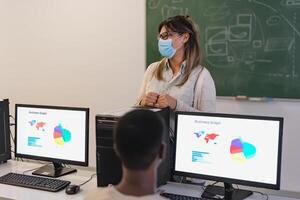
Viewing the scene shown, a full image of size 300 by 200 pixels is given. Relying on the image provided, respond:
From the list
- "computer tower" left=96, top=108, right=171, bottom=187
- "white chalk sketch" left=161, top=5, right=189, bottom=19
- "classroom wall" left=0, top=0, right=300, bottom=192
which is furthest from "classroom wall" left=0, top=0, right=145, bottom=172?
"computer tower" left=96, top=108, right=171, bottom=187

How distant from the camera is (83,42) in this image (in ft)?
13.1

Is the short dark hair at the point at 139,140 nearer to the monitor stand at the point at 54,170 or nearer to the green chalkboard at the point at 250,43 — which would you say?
the monitor stand at the point at 54,170

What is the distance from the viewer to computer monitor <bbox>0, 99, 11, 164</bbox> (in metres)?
2.59

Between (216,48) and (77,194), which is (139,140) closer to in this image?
(77,194)

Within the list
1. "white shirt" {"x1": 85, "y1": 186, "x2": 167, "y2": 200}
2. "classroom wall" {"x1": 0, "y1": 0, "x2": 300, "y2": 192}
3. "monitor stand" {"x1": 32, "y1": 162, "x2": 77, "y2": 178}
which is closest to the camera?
"white shirt" {"x1": 85, "y1": 186, "x2": 167, "y2": 200}

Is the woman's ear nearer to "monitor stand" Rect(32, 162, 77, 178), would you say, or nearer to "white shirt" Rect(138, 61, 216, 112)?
"white shirt" Rect(138, 61, 216, 112)

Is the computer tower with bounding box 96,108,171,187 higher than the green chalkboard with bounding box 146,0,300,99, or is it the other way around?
the green chalkboard with bounding box 146,0,300,99

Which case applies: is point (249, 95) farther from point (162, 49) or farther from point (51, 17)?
point (51, 17)

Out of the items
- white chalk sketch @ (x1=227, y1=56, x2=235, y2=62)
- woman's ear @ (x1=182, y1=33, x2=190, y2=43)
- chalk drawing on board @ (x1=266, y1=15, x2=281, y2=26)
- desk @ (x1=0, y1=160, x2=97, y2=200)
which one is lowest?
desk @ (x1=0, y1=160, x2=97, y2=200)

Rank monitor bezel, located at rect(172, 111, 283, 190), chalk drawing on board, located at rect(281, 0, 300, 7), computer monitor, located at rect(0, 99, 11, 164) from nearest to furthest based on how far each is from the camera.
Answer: monitor bezel, located at rect(172, 111, 283, 190) < computer monitor, located at rect(0, 99, 11, 164) < chalk drawing on board, located at rect(281, 0, 300, 7)

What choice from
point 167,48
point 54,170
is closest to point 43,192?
point 54,170

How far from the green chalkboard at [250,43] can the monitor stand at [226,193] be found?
1434mm

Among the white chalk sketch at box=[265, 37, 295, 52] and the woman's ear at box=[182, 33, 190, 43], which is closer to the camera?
the woman's ear at box=[182, 33, 190, 43]

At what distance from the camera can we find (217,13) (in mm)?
3357
